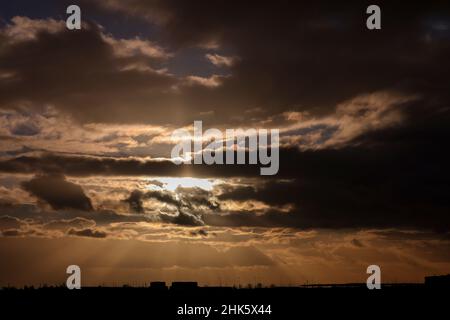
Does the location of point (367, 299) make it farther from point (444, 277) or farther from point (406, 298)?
point (444, 277)
